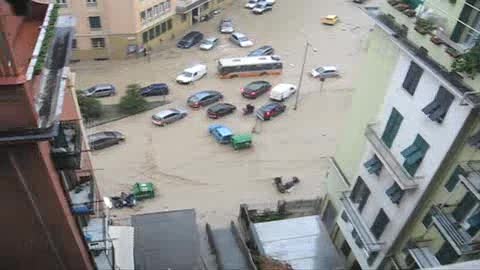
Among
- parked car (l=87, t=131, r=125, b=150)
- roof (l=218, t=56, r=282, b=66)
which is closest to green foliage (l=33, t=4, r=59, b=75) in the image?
parked car (l=87, t=131, r=125, b=150)

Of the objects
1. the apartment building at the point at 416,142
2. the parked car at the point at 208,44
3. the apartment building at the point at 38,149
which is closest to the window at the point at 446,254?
the apartment building at the point at 416,142

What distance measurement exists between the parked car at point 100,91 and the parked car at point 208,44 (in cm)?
1372

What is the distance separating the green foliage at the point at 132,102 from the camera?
43.0 meters

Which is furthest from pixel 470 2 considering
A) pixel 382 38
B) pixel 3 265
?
pixel 3 265

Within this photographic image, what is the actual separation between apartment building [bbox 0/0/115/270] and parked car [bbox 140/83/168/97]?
3151 centimetres

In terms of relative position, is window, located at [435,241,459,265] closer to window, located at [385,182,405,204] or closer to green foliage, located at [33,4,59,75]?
window, located at [385,182,405,204]

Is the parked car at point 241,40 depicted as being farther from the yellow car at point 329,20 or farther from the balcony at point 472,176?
the balcony at point 472,176

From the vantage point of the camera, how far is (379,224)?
22719mm

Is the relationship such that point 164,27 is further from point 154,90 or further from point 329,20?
point 329,20

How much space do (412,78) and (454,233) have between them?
6.33 meters

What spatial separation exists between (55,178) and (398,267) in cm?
1682

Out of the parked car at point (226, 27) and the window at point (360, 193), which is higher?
the window at point (360, 193)

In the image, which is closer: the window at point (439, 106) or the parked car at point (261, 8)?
the window at point (439, 106)

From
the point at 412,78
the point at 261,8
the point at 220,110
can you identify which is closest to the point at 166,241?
the point at 412,78
